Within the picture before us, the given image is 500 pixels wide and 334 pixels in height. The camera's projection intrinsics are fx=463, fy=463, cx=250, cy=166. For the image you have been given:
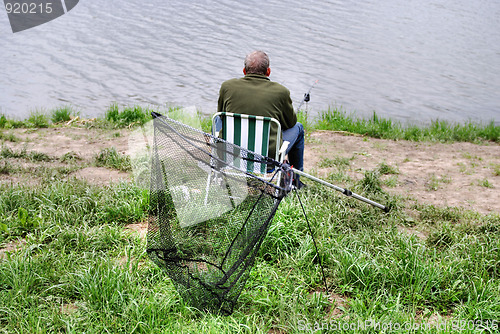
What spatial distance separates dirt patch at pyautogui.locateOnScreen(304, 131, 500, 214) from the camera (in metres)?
5.26

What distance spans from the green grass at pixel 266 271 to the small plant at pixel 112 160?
1034 mm

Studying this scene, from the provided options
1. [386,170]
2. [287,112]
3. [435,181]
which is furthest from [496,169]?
[287,112]

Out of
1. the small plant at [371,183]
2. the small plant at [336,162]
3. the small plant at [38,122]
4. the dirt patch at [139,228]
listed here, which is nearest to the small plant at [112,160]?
the dirt patch at [139,228]

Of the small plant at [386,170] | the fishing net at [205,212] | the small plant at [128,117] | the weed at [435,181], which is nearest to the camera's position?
the fishing net at [205,212]

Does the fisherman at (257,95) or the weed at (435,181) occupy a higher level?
the fisherman at (257,95)

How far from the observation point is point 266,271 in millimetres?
3580

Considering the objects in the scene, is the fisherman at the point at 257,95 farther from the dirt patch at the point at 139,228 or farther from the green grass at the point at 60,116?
the green grass at the point at 60,116

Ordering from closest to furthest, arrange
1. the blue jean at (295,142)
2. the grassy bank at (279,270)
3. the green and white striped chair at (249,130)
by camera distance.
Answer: the grassy bank at (279,270) → the green and white striped chair at (249,130) → the blue jean at (295,142)

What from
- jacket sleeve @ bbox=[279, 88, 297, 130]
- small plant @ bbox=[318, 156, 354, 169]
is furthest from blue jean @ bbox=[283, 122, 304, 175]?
small plant @ bbox=[318, 156, 354, 169]

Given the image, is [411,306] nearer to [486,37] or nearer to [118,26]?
[486,37]

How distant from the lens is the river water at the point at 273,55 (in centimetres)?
998

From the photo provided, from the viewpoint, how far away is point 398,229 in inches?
172

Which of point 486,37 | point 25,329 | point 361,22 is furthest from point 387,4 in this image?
point 25,329

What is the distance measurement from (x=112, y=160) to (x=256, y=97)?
7.42 feet
